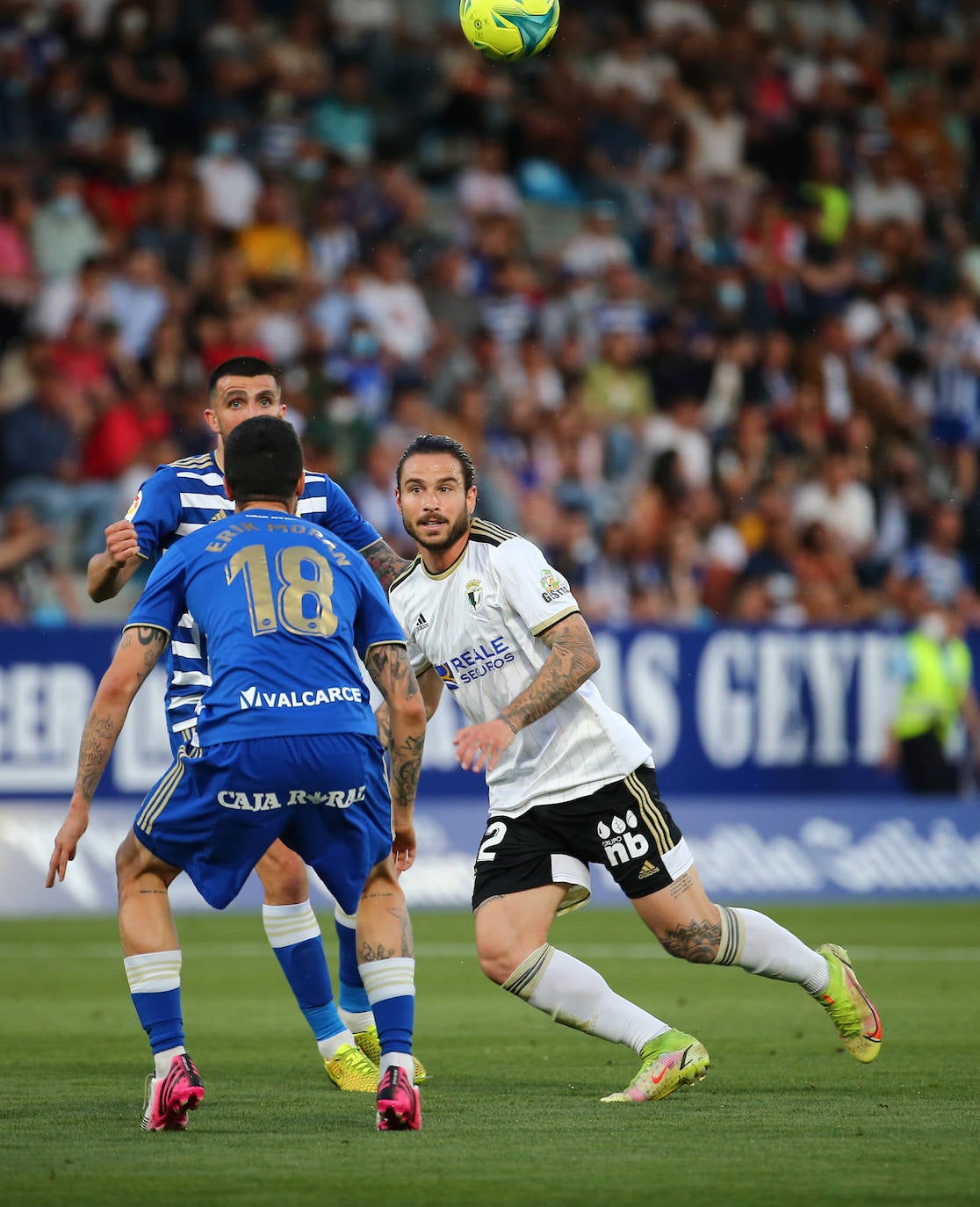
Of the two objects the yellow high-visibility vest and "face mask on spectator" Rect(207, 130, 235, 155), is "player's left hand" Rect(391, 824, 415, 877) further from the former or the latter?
"face mask on spectator" Rect(207, 130, 235, 155)

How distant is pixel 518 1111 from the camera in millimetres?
6457

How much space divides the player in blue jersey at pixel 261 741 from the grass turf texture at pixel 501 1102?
0.43 m

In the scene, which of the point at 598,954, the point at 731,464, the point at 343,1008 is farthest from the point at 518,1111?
the point at 731,464

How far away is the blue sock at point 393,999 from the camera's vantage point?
597cm

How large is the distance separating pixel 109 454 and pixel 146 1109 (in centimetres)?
1055

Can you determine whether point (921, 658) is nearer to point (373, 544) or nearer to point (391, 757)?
point (373, 544)

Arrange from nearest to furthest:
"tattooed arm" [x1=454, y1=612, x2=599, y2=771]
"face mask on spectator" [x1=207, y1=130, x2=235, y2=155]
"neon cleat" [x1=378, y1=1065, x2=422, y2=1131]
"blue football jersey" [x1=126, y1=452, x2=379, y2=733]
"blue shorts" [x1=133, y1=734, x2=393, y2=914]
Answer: "blue shorts" [x1=133, y1=734, x2=393, y2=914], "neon cleat" [x1=378, y1=1065, x2=422, y2=1131], "tattooed arm" [x1=454, y1=612, x2=599, y2=771], "blue football jersey" [x1=126, y1=452, x2=379, y2=733], "face mask on spectator" [x1=207, y1=130, x2=235, y2=155]

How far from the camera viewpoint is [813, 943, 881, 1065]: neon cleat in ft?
24.1

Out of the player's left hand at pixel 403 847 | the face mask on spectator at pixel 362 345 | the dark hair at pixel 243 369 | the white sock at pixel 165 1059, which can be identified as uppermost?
the face mask on spectator at pixel 362 345

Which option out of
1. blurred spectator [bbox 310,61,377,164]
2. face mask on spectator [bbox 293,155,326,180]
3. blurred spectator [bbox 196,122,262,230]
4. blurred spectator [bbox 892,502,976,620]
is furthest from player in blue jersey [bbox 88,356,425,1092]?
blurred spectator [bbox 310,61,377,164]

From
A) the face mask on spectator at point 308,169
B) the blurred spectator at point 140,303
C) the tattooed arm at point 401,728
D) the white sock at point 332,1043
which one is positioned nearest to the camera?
the tattooed arm at point 401,728

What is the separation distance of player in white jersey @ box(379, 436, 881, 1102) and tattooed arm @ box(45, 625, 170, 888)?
1.32 metres

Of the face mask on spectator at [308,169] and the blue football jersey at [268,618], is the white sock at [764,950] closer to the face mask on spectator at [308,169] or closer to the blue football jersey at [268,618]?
the blue football jersey at [268,618]

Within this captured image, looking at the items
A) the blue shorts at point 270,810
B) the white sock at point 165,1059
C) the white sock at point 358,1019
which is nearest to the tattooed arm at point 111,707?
the blue shorts at point 270,810
